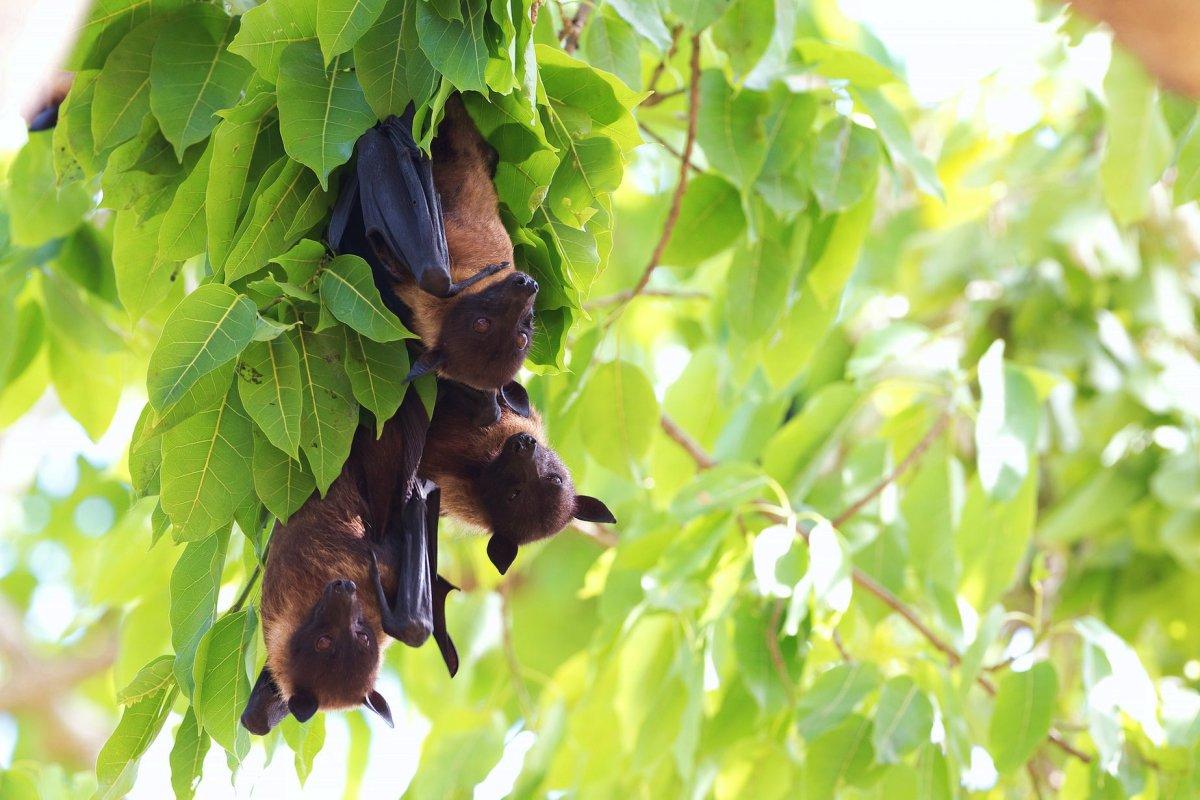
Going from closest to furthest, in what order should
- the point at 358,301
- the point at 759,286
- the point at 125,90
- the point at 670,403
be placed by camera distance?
the point at 358,301 < the point at 125,90 < the point at 759,286 < the point at 670,403

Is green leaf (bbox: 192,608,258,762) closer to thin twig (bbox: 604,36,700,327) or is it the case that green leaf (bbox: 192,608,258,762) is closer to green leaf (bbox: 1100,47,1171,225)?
thin twig (bbox: 604,36,700,327)

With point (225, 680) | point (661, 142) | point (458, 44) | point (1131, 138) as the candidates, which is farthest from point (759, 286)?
point (225, 680)

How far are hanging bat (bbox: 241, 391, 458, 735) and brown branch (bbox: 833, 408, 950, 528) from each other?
1.93 m

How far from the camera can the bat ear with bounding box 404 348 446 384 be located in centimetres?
205

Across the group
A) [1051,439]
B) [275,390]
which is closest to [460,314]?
[275,390]

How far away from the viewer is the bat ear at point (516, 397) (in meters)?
2.42

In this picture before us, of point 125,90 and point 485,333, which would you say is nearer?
point 485,333

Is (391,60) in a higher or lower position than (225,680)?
higher

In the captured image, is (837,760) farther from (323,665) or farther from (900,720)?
(323,665)

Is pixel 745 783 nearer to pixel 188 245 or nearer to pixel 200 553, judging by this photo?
pixel 200 553

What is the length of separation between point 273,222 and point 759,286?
1484 mm

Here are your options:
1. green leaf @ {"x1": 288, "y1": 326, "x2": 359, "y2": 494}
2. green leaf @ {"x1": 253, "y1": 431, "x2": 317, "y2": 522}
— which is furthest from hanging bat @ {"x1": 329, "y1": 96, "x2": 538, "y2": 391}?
green leaf @ {"x1": 253, "y1": 431, "x2": 317, "y2": 522}

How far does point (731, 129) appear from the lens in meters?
3.01

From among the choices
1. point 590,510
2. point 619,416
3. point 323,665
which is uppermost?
point 323,665
